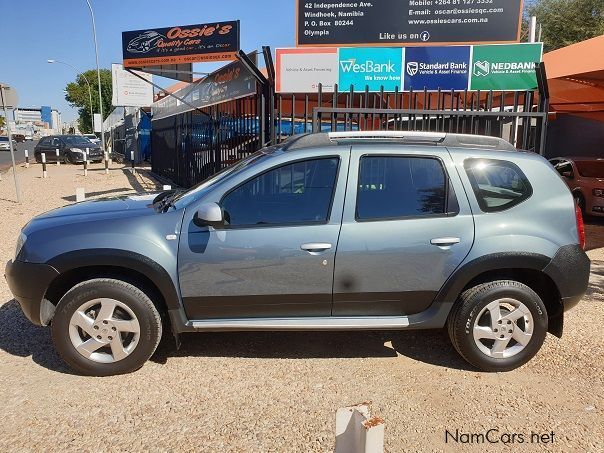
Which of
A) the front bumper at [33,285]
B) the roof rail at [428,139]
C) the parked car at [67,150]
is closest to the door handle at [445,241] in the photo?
the roof rail at [428,139]

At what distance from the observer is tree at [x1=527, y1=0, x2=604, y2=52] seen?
22.9m

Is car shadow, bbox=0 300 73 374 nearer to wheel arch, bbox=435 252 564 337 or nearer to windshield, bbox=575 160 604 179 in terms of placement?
wheel arch, bbox=435 252 564 337

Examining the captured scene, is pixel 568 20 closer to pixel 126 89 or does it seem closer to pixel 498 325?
pixel 498 325

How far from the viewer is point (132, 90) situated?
35.3 m

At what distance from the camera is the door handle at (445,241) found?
361 cm

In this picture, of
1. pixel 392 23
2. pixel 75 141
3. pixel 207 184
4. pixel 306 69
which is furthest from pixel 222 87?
pixel 75 141

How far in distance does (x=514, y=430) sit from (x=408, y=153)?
1.98 meters

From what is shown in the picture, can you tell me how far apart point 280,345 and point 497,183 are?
7.09 feet

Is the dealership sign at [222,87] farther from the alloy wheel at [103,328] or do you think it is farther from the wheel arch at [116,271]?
the alloy wheel at [103,328]

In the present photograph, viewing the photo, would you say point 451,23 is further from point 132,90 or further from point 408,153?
point 132,90

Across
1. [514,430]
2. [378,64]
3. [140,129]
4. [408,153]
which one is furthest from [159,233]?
[140,129]

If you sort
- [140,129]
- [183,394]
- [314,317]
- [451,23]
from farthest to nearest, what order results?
1. [140,129]
2. [451,23]
3. [314,317]
4. [183,394]

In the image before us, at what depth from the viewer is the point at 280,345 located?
427cm

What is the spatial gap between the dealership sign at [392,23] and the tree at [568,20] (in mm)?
15193
